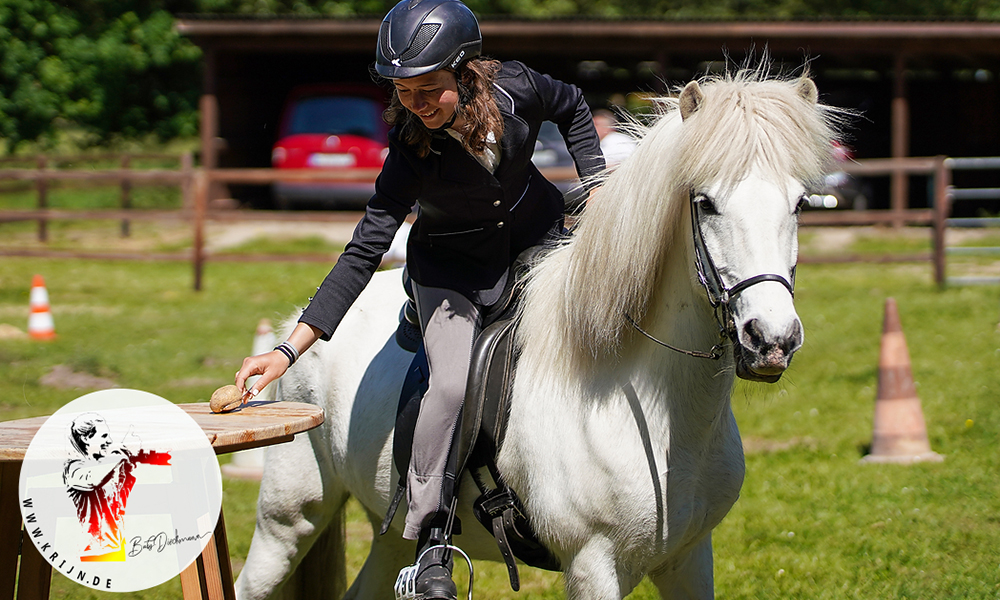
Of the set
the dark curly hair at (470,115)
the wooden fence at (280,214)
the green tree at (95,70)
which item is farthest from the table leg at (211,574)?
the green tree at (95,70)

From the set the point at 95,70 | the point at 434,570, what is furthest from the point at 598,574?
the point at 95,70

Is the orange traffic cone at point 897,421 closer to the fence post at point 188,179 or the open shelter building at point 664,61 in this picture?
the open shelter building at point 664,61

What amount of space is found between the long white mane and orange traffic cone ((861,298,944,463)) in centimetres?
403

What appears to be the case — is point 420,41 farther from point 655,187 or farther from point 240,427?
point 240,427

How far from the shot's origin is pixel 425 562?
2.99m

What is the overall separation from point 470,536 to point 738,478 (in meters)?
0.96

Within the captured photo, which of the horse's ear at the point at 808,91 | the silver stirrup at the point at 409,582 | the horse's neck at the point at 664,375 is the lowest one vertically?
the silver stirrup at the point at 409,582

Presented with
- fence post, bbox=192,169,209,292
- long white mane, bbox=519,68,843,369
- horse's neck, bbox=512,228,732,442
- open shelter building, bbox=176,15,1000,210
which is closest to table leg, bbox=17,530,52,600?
horse's neck, bbox=512,228,732,442

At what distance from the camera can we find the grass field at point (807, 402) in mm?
4648

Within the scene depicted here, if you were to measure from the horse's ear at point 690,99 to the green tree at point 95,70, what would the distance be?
74.9 feet

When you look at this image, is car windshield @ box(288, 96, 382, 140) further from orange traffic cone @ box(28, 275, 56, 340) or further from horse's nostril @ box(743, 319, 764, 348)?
horse's nostril @ box(743, 319, 764, 348)

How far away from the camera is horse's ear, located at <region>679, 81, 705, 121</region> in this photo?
2625 mm

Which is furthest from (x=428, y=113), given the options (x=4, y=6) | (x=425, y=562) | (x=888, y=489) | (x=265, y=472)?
(x=4, y=6)

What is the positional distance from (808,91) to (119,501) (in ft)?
7.64
